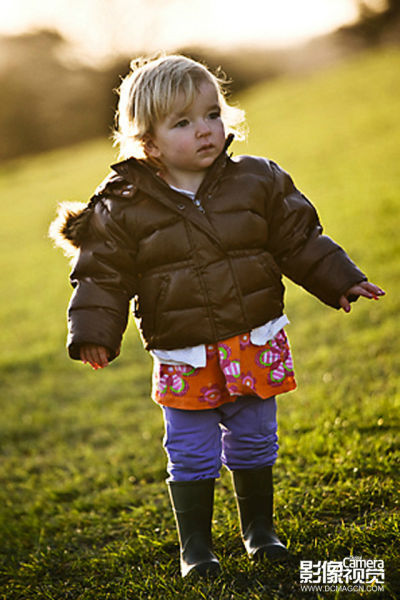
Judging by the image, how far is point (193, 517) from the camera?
8.61 feet

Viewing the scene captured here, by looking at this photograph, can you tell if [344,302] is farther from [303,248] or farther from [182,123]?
[182,123]

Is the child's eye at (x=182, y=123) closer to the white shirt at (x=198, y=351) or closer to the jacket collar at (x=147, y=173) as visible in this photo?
the jacket collar at (x=147, y=173)

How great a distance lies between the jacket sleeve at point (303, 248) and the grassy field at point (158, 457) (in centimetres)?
96

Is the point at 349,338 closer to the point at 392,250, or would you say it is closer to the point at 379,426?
the point at 379,426

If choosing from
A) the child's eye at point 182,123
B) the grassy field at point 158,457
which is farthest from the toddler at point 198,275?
the grassy field at point 158,457

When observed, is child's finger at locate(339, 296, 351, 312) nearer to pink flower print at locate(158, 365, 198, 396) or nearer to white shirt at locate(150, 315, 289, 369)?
white shirt at locate(150, 315, 289, 369)

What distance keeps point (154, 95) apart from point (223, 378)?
1.10 m

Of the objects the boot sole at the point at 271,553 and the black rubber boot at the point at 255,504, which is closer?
the boot sole at the point at 271,553

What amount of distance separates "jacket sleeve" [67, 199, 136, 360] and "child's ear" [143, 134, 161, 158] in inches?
10.2

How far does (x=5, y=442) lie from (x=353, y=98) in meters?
15.6

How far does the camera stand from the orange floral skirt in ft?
8.29

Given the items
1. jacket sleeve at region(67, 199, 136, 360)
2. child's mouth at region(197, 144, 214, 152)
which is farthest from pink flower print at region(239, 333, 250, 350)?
child's mouth at region(197, 144, 214, 152)

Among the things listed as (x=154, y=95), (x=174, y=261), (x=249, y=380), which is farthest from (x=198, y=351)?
(x=154, y=95)

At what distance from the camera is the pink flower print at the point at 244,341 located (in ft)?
8.41
